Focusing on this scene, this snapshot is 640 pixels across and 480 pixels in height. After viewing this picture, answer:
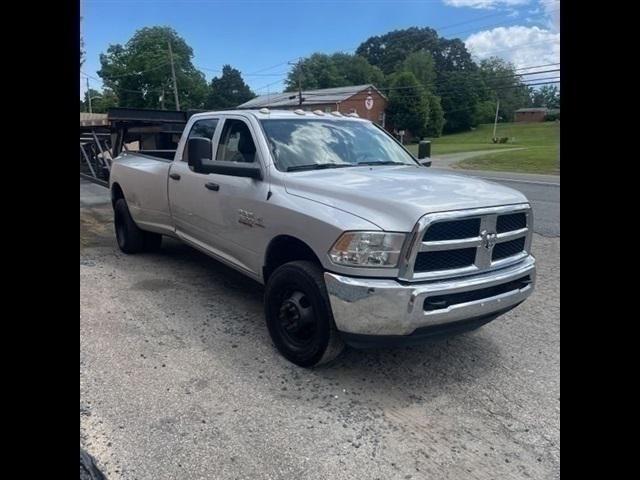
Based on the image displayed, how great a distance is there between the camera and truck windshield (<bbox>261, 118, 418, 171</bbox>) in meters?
4.51

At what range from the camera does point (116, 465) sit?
2729 mm

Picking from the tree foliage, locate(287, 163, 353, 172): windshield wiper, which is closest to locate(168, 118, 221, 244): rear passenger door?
locate(287, 163, 353, 172): windshield wiper

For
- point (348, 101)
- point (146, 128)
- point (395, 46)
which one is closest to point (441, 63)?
point (395, 46)

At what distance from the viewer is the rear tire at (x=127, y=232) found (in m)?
7.02

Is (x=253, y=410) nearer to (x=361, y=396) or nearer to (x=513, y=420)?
(x=361, y=396)

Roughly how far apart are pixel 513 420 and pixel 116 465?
2.28m

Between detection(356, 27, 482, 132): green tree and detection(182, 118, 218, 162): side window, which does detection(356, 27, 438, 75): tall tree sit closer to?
detection(356, 27, 482, 132): green tree

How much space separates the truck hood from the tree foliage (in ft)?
280

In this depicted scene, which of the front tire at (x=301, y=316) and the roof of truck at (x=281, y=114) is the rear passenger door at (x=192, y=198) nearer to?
the roof of truck at (x=281, y=114)

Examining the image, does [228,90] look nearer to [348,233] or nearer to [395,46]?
[395,46]

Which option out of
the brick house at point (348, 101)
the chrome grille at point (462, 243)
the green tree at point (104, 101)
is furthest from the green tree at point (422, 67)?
the chrome grille at point (462, 243)

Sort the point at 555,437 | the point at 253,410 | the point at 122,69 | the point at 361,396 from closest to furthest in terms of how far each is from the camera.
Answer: the point at 555,437, the point at 253,410, the point at 361,396, the point at 122,69

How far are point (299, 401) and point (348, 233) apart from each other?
1.13 m
